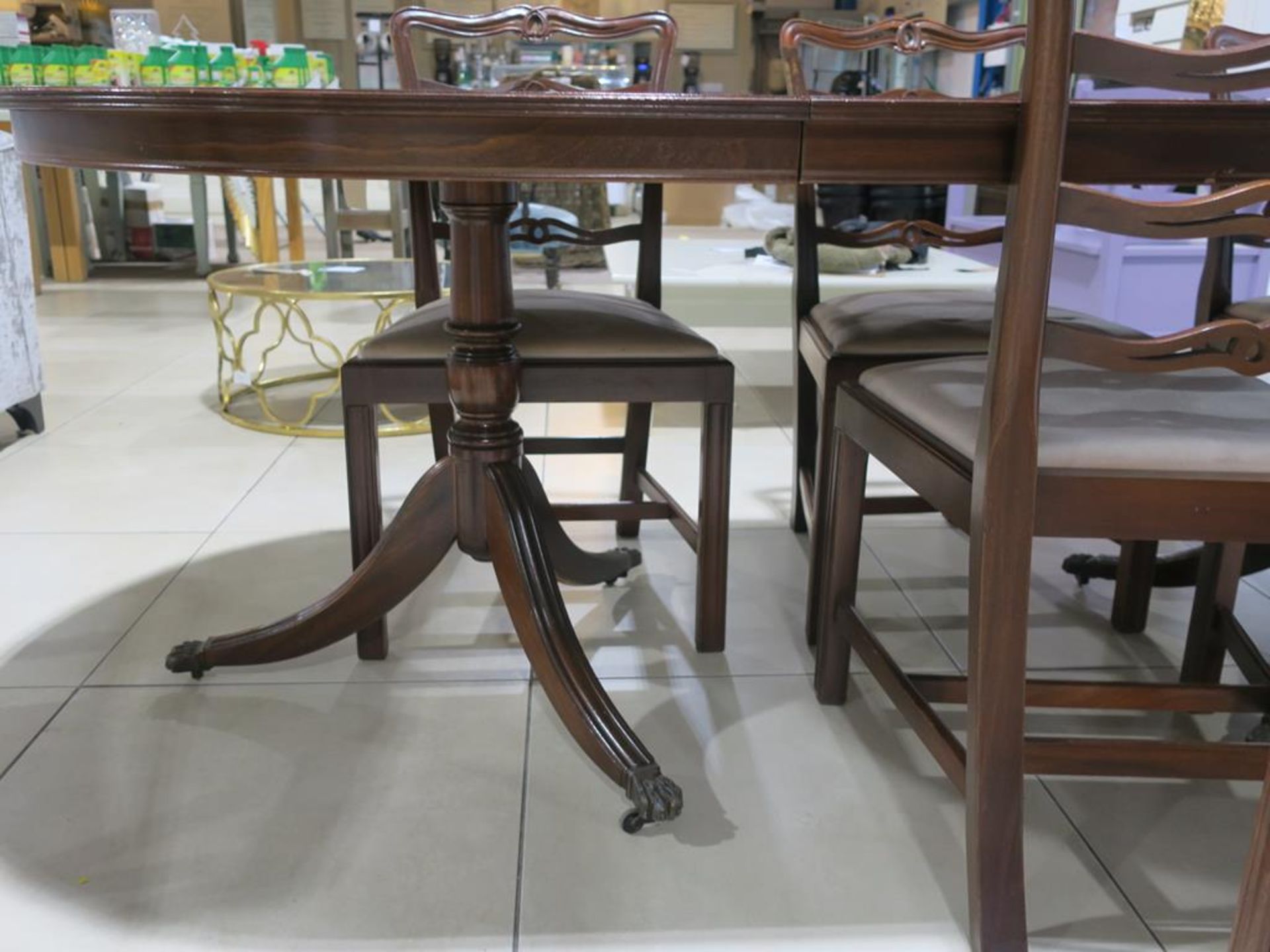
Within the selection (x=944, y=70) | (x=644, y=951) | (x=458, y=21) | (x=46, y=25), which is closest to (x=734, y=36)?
(x=944, y=70)

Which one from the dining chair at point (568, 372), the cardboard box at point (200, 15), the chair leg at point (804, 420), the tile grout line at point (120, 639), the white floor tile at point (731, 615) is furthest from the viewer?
the cardboard box at point (200, 15)

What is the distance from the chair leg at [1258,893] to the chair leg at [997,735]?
165 millimetres

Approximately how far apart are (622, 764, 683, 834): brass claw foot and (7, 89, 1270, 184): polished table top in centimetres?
59

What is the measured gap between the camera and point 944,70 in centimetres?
549

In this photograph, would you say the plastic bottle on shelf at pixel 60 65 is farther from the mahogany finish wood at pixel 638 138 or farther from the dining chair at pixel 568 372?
the mahogany finish wood at pixel 638 138

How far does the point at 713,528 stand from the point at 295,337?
149 cm

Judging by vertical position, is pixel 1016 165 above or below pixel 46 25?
below

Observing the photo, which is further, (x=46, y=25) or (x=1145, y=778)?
(x=46, y=25)

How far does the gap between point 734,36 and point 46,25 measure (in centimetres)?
432

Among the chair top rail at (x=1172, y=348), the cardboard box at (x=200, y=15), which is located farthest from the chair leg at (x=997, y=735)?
the cardboard box at (x=200, y=15)

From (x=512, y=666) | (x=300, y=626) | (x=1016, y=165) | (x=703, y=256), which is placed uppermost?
(x=1016, y=165)

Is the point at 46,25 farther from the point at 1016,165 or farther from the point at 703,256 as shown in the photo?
the point at 1016,165

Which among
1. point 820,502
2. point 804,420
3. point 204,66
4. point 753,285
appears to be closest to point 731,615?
point 820,502

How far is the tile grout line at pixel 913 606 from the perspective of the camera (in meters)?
1.47
